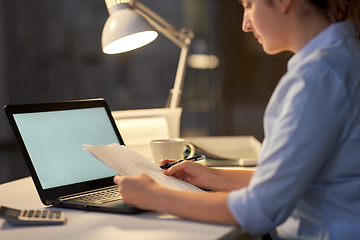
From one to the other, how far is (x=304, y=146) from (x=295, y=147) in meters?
0.01

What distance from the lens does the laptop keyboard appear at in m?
0.76

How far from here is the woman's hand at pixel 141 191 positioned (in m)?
0.65

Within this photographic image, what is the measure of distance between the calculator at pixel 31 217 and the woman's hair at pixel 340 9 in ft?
1.93

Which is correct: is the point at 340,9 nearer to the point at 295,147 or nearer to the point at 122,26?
the point at 295,147

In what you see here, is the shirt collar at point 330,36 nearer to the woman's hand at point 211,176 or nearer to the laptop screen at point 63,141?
the woman's hand at point 211,176

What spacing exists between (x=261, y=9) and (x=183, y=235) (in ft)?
1.38

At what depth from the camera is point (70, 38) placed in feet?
8.47

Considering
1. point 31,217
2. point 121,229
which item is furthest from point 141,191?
point 31,217

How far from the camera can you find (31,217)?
2.10 ft

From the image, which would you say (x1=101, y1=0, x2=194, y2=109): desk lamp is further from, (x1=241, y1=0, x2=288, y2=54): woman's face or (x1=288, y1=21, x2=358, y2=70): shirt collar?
(x1=288, y1=21, x2=358, y2=70): shirt collar

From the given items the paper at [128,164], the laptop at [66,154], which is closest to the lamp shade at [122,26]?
Answer: the laptop at [66,154]

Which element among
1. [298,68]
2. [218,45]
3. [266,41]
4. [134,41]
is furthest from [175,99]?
[218,45]

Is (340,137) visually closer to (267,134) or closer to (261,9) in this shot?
(267,134)

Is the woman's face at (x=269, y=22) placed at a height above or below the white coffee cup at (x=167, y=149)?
above
